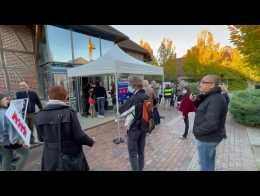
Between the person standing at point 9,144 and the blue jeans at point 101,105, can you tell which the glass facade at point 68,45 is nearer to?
the blue jeans at point 101,105

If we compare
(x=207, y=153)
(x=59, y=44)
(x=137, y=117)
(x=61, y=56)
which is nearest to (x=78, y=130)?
(x=137, y=117)

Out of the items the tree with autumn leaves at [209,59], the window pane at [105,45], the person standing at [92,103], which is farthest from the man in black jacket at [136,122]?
the tree with autumn leaves at [209,59]

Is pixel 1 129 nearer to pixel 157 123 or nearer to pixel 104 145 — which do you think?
pixel 104 145

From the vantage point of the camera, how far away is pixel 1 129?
312cm

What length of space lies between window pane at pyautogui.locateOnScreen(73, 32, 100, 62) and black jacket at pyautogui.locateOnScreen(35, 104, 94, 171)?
9123 mm

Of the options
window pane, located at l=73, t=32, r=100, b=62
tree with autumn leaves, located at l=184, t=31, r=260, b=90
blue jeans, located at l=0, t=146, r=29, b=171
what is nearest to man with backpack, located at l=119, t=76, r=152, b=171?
blue jeans, located at l=0, t=146, r=29, b=171

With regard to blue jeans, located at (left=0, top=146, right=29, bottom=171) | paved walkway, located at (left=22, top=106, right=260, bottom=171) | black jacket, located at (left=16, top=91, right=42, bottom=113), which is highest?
black jacket, located at (left=16, top=91, right=42, bottom=113)

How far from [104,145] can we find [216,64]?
A: 2110cm

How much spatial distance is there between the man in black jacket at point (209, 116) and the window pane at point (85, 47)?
9339 millimetres

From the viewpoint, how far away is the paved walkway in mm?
4097

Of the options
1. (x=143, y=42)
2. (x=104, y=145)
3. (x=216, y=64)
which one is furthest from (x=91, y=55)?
(x=143, y=42)

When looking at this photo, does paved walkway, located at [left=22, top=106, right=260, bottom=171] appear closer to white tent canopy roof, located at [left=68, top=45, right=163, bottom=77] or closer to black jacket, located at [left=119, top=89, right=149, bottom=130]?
black jacket, located at [left=119, top=89, right=149, bottom=130]
